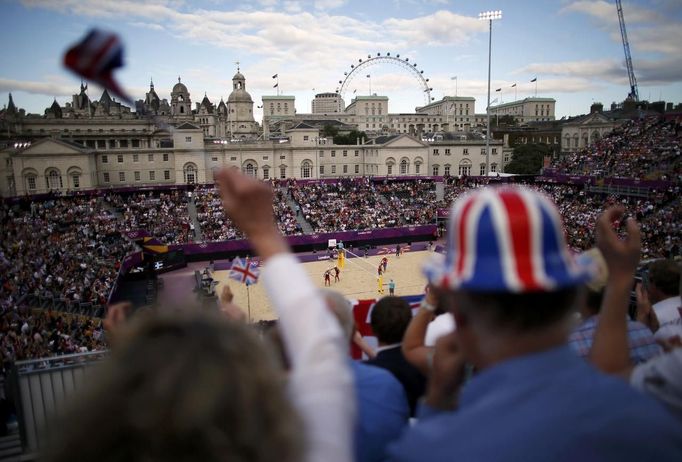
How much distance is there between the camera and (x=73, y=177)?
5006cm

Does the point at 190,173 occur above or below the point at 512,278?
above

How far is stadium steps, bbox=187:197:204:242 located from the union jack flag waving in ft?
125

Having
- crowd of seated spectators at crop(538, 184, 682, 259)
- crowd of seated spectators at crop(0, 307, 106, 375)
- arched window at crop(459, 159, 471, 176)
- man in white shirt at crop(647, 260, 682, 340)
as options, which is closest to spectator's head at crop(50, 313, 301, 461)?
man in white shirt at crop(647, 260, 682, 340)

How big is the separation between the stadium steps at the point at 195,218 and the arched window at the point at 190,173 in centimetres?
807

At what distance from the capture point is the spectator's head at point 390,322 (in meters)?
4.07

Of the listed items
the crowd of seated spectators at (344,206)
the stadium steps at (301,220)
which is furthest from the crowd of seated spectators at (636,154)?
the stadium steps at (301,220)

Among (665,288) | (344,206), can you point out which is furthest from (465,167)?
(665,288)

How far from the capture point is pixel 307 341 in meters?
1.71

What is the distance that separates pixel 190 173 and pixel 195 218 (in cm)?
1313

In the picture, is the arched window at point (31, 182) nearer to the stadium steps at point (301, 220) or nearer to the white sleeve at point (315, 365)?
the stadium steps at point (301, 220)

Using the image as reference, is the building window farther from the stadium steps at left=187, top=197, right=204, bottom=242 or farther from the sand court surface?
the sand court surface

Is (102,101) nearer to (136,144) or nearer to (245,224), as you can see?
(136,144)

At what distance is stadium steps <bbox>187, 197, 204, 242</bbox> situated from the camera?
137 feet

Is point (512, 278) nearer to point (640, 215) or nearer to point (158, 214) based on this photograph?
point (640, 215)
